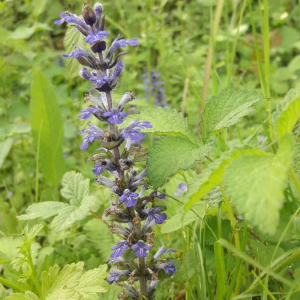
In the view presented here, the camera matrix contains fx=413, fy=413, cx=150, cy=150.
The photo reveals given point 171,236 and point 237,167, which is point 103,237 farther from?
point 237,167

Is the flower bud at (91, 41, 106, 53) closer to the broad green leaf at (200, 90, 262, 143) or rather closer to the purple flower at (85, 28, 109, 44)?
the purple flower at (85, 28, 109, 44)

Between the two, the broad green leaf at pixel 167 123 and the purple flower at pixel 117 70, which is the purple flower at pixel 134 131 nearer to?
the broad green leaf at pixel 167 123

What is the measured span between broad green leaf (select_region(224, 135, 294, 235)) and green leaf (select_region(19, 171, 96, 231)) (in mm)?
610

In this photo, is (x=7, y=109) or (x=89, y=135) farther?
(x=7, y=109)

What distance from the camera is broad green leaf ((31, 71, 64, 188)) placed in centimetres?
282

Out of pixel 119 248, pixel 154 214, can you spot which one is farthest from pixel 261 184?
pixel 119 248

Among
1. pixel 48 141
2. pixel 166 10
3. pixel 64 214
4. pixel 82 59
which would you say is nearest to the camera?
pixel 82 59

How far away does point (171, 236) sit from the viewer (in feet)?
7.16

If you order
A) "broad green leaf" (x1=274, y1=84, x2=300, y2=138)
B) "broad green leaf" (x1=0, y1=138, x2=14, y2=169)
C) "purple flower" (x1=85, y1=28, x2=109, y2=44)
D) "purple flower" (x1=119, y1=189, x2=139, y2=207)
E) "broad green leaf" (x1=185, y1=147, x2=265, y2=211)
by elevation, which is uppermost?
"purple flower" (x1=85, y1=28, x2=109, y2=44)

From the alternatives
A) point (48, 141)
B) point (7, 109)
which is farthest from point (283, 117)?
point (7, 109)

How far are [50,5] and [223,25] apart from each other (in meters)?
2.31

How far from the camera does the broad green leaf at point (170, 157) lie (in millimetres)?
1279

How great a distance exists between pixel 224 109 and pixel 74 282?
2.56 ft

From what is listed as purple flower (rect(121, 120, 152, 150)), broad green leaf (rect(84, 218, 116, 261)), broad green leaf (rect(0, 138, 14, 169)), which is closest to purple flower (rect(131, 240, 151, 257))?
purple flower (rect(121, 120, 152, 150))
